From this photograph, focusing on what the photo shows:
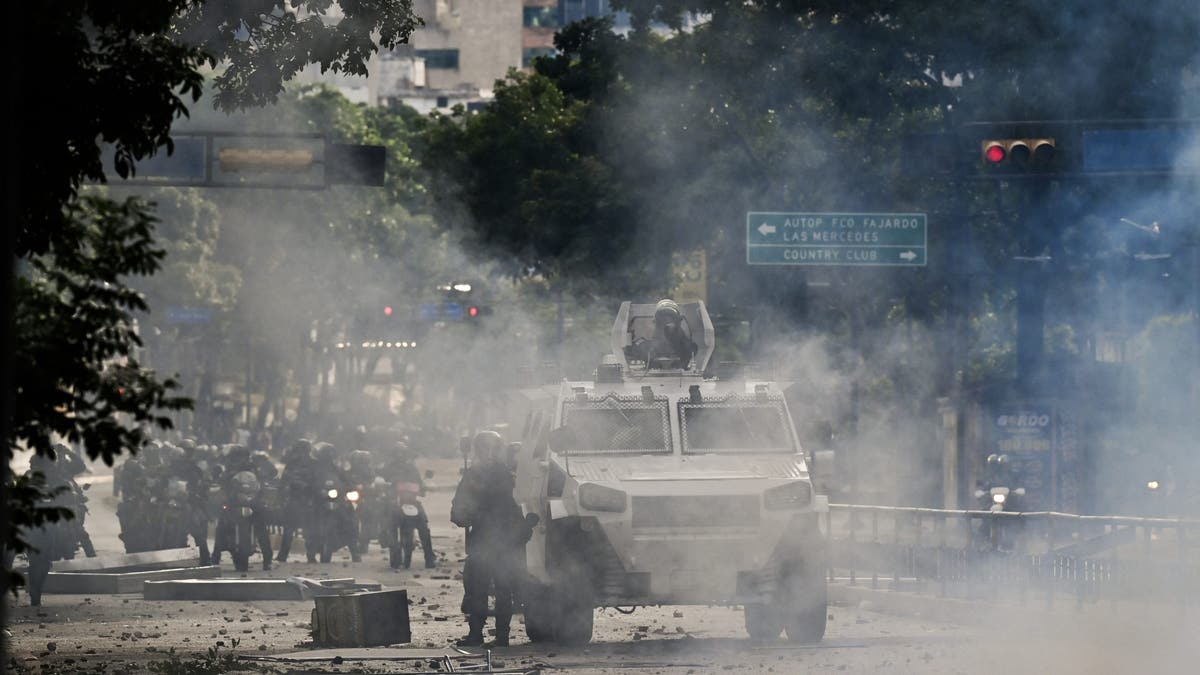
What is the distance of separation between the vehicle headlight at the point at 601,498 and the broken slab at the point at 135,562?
825 cm

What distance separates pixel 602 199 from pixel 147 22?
2679 centimetres

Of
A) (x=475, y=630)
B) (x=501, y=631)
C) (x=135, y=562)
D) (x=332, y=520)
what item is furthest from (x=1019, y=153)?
(x=135, y=562)

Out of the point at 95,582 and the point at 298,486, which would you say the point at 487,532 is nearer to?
the point at 95,582

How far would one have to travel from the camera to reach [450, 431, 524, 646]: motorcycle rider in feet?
53.2

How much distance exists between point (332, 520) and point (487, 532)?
11.3 meters

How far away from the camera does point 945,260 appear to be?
34625 millimetres

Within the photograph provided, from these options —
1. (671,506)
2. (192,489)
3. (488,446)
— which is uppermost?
(488,446)

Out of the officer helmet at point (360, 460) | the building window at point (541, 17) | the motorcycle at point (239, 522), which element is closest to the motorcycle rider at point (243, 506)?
the motorcycle at point (239, 522)

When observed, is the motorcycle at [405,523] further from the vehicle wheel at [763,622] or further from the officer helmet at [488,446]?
the vehicle wheel at [763,622]

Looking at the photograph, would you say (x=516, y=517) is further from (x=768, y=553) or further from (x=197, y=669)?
(x=197, y=669)

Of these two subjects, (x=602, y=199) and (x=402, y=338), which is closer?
(x=602, y=199)

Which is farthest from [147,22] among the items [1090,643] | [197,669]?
[1090,643]

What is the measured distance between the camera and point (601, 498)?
51.9 ft

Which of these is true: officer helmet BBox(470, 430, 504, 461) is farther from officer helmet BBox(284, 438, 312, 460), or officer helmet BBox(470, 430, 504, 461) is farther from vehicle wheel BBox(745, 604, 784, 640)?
officer helmet BBox(284, 438, 312, 460)
